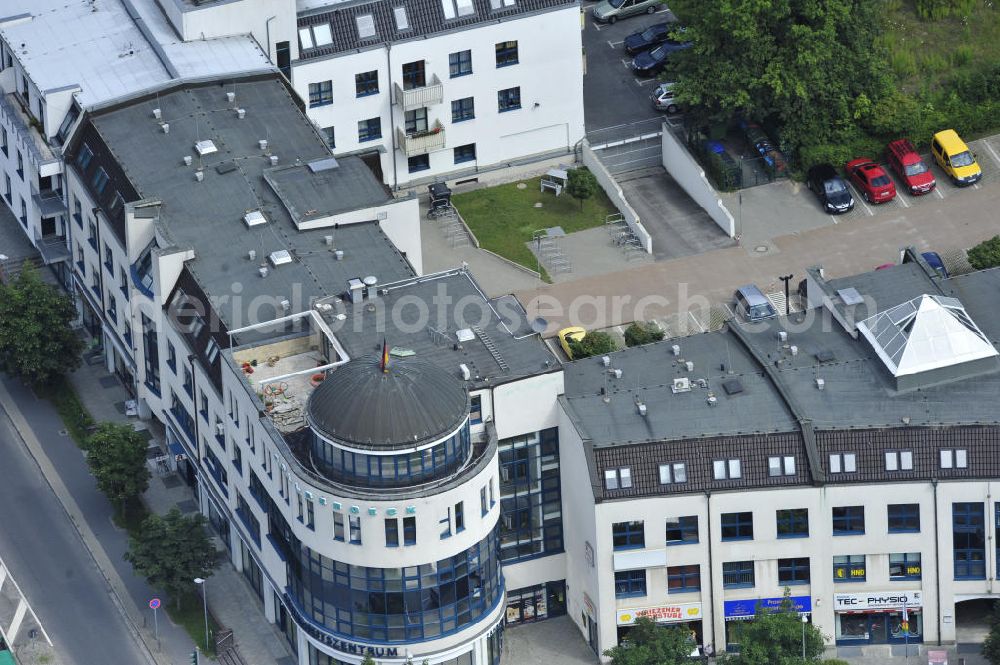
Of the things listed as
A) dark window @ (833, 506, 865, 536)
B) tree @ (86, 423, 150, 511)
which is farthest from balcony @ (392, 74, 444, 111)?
dark window @ (833, 506, 865, 536)

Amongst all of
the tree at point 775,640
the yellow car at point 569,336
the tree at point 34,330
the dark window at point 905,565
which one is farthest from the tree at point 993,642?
the tree at point 34,330

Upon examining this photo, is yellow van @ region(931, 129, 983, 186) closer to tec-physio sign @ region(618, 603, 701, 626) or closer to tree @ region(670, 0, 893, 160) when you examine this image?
tree @ region(670, 0, 893, 160)

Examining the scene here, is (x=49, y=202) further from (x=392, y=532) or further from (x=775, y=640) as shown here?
(x=775, y=640)

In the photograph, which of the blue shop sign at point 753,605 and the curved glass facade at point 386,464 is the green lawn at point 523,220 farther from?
the curved glass facade at point 386,464

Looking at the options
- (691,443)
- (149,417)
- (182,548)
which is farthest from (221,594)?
(691,443)

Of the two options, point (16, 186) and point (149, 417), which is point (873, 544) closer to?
point (149, 417)

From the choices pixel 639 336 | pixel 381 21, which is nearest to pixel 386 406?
pixel 639 336

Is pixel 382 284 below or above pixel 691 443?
above
